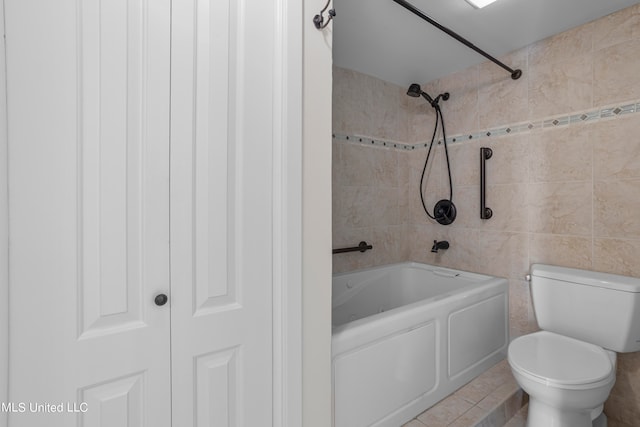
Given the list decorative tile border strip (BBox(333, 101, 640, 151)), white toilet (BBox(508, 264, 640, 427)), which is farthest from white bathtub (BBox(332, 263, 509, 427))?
decorative tile border strip (BBox(333, 101, 640, 151))

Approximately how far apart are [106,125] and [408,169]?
2498 millimetres

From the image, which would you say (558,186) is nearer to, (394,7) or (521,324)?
(521,324)

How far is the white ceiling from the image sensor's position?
1.66 meters

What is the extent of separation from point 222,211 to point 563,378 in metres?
1.64

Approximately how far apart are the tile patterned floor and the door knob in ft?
4.70

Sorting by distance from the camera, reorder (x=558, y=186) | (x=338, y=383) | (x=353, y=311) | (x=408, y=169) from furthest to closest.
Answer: (x=408, y=169) → (x=353, y=311) → (x=558, y=186) → (x=338, y=383)

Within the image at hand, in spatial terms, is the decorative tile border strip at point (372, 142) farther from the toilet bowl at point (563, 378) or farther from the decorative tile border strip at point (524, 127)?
the toilet bowl at point (563, 378)

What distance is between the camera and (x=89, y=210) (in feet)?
A: 2.44

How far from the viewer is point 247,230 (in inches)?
37.8

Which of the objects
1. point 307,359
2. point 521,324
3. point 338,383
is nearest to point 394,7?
point 307,359

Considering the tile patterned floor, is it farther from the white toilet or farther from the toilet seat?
the toilet seat

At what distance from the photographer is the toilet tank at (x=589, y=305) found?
59.9 inches

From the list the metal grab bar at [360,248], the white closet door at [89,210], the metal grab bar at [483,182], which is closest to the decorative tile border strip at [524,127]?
the metal grab bar at [483,182]

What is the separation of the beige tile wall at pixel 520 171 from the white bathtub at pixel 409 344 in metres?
0.19
